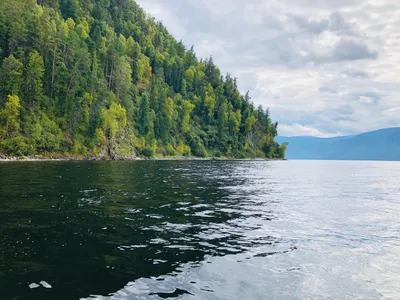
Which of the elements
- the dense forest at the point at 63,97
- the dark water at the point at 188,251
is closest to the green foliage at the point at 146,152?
the dense forest at the point at 63,97

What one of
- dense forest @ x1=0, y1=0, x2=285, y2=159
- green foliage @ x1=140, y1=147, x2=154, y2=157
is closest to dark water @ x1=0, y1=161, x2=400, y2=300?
dense forest @ x1=0, y1=0, x2=285, y2=159

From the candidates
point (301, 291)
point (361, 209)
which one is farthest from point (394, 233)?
point (301, 291)

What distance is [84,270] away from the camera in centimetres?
1107

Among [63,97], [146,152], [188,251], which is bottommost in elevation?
[188,251]

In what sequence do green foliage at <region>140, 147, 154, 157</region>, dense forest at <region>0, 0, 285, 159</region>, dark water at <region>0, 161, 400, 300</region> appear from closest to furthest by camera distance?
dark water at <region>0, 161, 400, 300</region>, dense forest at <region>0, 0, 285, 159</region>, green foliage at <region>140, 147, 154, 157</region>

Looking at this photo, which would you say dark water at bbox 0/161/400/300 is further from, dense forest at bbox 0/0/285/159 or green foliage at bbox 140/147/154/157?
green foliage at bbox 140/147/154/157

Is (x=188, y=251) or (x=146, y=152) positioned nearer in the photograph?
(x=188, y=251)

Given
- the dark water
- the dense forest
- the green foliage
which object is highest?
the dense forest

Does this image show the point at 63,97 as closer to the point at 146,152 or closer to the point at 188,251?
the point at 146,152

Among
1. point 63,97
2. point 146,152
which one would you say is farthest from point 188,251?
point 146,152

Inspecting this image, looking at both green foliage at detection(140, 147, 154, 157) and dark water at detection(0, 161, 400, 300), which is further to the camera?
green foliage at detection(140, 147, 154, 157)

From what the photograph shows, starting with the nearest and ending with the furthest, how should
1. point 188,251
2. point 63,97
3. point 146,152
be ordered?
point 188,251
point 63,97
point 146,152

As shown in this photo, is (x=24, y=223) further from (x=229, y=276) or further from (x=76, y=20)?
(x=76, y=20)

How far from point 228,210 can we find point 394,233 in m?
11.6
